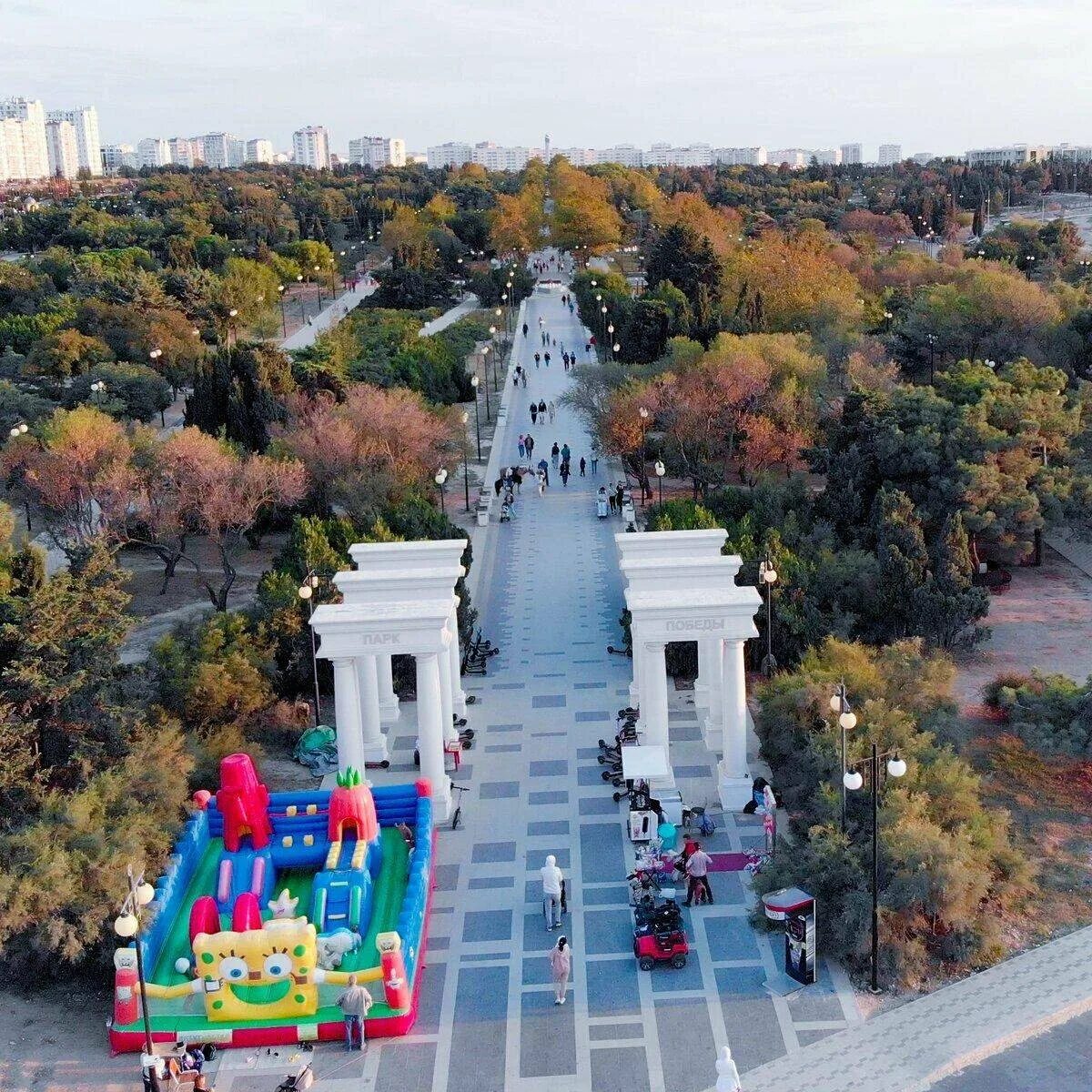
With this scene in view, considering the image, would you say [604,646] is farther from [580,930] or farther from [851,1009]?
[851,1009]

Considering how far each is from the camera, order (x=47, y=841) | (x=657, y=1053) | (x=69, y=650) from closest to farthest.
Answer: (x=657, y=1053)
(x=47, y=841)
(x=69, y=650)

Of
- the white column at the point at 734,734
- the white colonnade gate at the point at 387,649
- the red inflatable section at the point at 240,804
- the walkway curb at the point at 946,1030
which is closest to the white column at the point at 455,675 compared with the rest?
the white colonnade gate at the point at 387,649

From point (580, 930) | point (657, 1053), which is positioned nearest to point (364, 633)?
point (580, 930)

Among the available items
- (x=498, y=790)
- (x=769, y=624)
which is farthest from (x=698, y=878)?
(x=769, y=624)

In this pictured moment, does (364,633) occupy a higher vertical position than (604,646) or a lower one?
higher

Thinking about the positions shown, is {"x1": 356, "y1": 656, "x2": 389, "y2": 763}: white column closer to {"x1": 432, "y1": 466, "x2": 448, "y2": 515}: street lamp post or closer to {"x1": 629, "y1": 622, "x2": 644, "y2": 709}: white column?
{"x1": 629, "y1": 622, "x2": 644, "y2": 709}: white column

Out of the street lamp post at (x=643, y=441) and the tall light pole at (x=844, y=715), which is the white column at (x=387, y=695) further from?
the street lamp post at (x=643, y=441)
